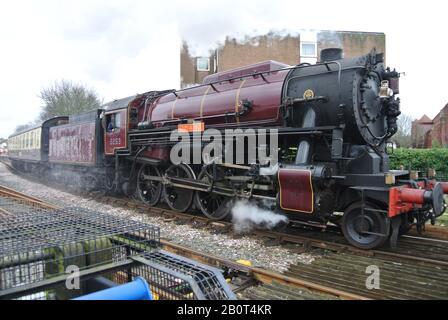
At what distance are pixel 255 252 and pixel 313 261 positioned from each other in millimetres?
1015

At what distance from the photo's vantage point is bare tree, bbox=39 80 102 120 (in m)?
39.5

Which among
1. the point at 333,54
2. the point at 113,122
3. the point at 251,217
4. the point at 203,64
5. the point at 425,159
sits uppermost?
the point at 203,64

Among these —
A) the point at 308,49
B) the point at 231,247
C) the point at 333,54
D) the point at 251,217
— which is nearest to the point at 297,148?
the point at 251,217

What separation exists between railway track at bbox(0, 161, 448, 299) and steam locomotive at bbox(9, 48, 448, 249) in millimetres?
359

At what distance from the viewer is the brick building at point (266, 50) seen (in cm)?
2695

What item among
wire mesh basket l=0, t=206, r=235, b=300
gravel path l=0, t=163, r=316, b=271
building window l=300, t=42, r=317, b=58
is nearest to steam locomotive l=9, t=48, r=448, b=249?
gravel path l=0, t=163, r=316, b=271

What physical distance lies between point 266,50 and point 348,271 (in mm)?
24526

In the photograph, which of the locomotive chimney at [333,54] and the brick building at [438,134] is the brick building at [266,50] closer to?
the brick building at [438,134]

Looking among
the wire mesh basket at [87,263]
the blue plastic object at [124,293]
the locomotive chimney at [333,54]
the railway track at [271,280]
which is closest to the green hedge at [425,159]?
the locomotive chimney at [333,54]

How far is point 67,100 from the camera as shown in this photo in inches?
1576

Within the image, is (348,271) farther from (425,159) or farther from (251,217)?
(425,159)

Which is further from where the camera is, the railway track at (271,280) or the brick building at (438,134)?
the brick building at (438,134)

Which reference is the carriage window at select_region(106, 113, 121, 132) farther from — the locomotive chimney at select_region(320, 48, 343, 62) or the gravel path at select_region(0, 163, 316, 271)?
the locomotive chimney at select_region(320, 48, 343, 62)
